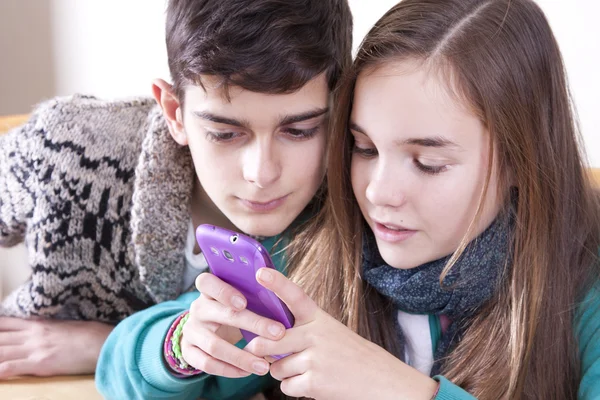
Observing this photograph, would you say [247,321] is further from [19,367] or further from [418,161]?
[19,367]

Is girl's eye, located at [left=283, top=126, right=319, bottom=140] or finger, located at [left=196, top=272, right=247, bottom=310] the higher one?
girl's eye, located at [left=283, top=126, right=319, bottom=140]

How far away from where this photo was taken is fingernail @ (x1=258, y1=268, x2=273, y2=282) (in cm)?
80

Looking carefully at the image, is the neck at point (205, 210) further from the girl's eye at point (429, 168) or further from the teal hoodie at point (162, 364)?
the girl's eye at point (429, 168)

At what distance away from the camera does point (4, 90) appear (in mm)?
2408

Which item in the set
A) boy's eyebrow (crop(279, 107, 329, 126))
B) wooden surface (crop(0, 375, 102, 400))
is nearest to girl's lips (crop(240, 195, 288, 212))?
boy's eyebrow (crop(279, 107, 329, 126))

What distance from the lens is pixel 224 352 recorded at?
0.92 metres

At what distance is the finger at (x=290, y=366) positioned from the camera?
864 millimetres

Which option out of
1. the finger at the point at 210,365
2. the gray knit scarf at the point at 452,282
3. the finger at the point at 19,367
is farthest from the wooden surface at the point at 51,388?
the gray knit scarf at the point at 452,282

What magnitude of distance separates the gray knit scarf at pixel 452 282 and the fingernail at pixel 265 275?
0.29 metres

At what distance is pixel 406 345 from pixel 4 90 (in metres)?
1.77

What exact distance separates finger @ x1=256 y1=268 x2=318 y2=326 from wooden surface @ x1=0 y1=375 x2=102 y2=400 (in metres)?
0.44

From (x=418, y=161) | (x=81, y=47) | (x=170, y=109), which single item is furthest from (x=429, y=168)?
(x=81, y=47)

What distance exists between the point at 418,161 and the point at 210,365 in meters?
0.36

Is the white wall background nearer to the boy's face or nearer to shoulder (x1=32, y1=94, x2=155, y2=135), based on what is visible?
shoulder (x1=32, y1=94, x2=155, y2=135)
